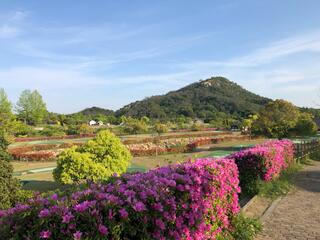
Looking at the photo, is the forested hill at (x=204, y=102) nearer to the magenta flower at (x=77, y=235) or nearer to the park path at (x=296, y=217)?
the park path at (x=296, y=217)

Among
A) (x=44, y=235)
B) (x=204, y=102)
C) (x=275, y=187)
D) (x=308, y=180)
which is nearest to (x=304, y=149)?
(x=308, y=180)

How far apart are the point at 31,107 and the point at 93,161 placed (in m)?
71.7

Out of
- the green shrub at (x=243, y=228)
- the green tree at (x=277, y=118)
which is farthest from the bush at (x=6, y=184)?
the green tree at (x=277, y=118)

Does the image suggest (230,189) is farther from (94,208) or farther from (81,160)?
(81,160)

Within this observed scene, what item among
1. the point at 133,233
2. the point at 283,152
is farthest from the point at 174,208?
the point at 283,152

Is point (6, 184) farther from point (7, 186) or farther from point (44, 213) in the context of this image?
point (44, 213)

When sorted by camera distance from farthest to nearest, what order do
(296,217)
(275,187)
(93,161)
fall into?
(93,161) → (275,187) → (296,217)

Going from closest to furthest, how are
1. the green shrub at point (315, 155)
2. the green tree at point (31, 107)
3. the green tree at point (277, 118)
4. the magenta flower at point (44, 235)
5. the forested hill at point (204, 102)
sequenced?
the magenta flower at point (44, 235), the green shrub at point (315, 155), the green tree at point (277, 118), the green tree at point (31, 107), the forested hill at point (204, 102)

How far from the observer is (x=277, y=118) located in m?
23.2

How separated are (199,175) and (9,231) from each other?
260 cm

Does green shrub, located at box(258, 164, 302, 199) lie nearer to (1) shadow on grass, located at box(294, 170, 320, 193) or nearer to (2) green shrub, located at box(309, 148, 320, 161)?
(1) shadow on grass, located at box(294, 170, 320, 193)

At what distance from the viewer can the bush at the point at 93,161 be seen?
1077cm

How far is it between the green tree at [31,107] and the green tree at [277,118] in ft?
203

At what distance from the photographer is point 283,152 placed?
11805 millimetres
